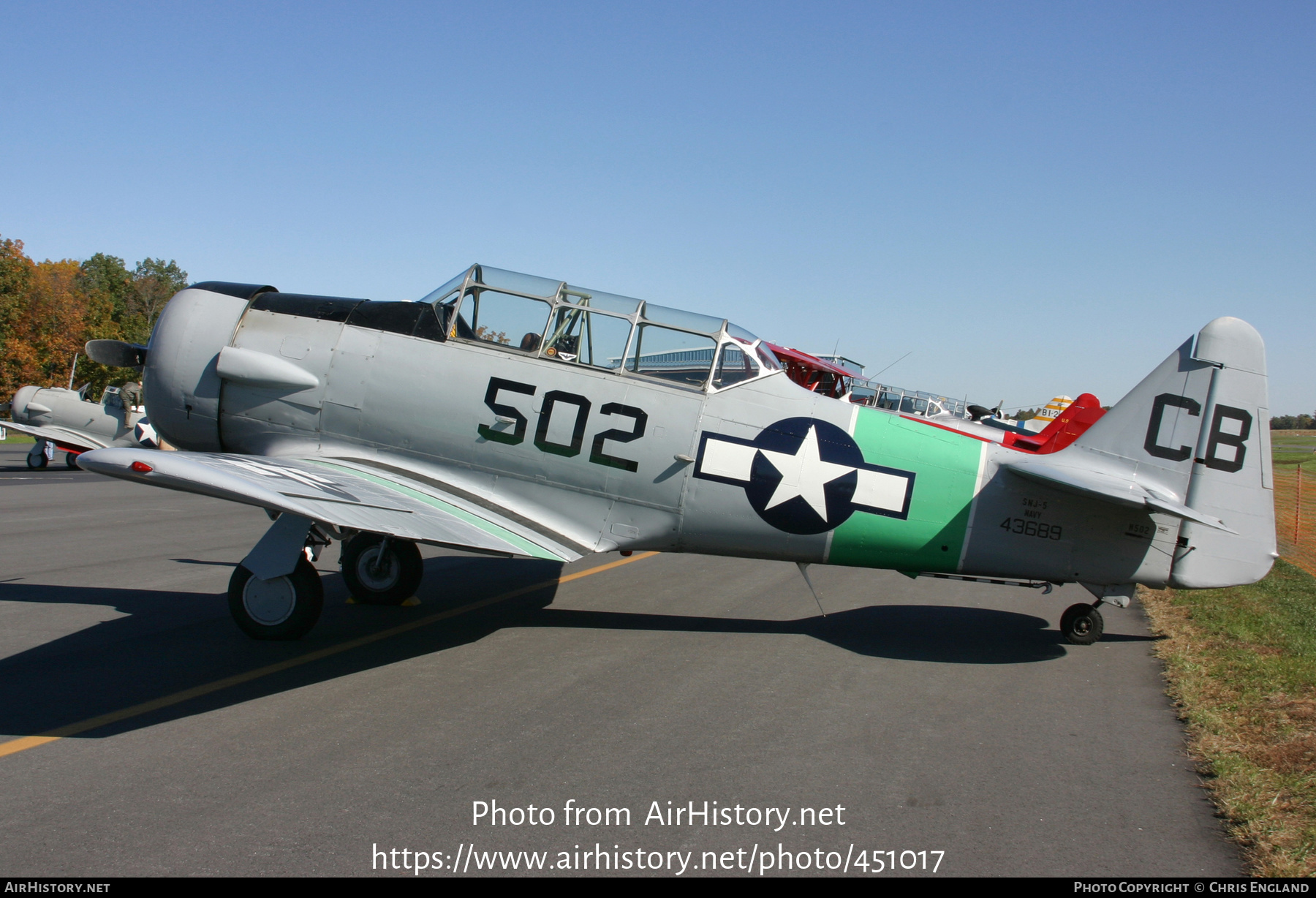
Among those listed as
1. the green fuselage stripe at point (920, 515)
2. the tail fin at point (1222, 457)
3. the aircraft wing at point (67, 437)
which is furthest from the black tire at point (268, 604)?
the aircraft wing at point (67, 437)

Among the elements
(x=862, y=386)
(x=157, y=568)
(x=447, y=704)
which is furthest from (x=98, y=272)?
(x=447, y=704)

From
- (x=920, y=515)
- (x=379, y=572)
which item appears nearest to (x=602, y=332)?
(x=920, y=515)

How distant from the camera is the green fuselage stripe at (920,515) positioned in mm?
6586

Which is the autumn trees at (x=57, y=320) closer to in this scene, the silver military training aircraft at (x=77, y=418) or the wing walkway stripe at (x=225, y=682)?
the silver military training aircraft at (x=77, y=418)

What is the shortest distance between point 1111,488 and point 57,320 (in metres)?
69.4

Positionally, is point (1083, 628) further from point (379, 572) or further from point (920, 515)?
point (379, 572)

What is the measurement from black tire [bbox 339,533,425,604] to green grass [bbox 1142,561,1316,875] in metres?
6.06

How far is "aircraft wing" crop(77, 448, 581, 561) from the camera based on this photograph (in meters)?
4.63

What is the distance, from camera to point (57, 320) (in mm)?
58125

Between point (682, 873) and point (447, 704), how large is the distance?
2.23 meters

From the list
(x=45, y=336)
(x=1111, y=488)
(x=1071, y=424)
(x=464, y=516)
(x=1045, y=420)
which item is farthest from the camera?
(x=45, y=336)

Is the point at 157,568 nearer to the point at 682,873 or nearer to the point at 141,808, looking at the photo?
the point at 141,808

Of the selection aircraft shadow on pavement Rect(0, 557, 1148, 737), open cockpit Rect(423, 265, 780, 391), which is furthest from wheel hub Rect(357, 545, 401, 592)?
open cockpit Rect(423, 265, 780, 391)

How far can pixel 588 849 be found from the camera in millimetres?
3346
